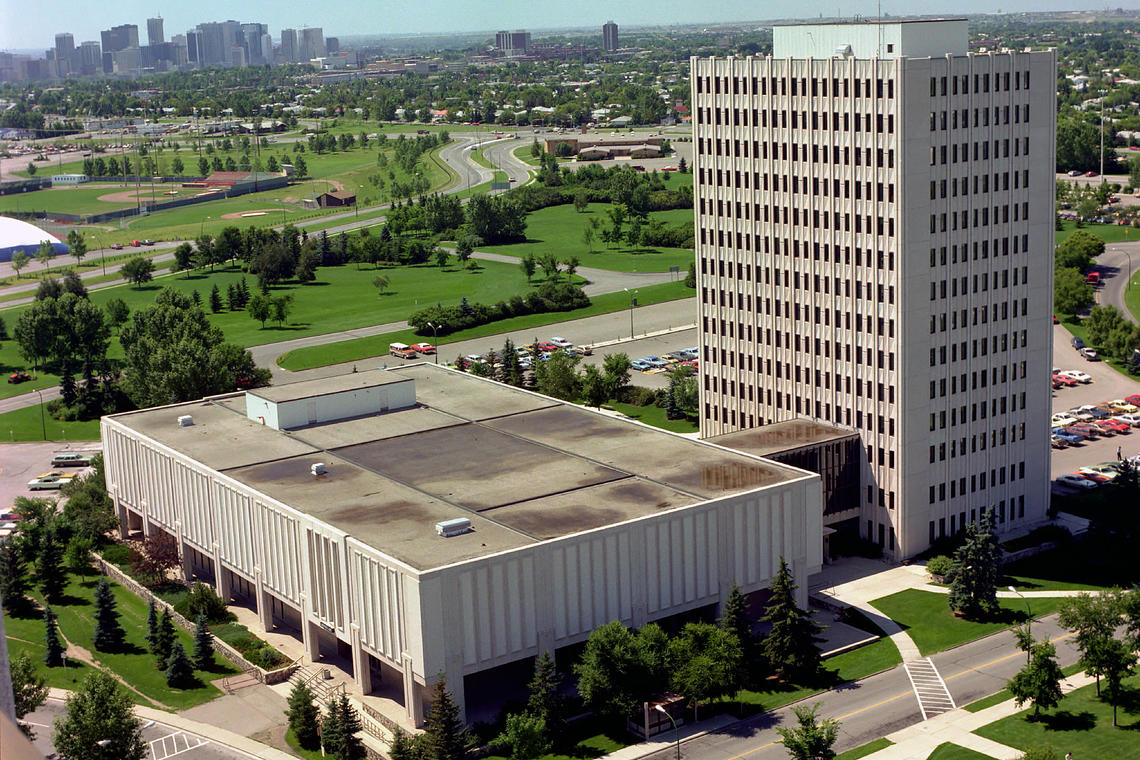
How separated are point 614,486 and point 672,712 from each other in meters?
18.0

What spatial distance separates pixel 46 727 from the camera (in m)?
81.1

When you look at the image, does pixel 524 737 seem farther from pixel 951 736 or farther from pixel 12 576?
pixel 12 576

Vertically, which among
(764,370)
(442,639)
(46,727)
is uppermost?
(764,370)

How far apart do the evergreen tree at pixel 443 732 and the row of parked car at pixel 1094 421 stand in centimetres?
7929

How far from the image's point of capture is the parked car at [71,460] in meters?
140

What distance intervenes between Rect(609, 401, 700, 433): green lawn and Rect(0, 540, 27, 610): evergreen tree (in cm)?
6455

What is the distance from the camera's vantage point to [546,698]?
249ft

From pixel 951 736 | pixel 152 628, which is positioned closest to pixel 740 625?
pixel 951 736

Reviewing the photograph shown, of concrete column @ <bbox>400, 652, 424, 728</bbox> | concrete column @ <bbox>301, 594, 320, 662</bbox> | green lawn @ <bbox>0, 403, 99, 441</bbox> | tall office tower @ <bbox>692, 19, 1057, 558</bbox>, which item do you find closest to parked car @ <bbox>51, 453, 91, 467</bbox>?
green lawn @ <bbox>0, 403, 99, 441</bbox>

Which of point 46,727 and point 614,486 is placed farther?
point 614,486

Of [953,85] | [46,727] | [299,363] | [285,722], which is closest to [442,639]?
[285,722]

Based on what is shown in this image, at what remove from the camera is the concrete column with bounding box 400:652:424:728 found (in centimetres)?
7700

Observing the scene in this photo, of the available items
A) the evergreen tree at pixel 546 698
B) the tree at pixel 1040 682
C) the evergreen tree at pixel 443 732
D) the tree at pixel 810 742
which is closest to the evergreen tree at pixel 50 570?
the evergreen tree at pixel 443 732

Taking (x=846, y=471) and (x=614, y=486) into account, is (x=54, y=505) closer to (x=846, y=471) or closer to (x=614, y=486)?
(x=614, y=486)
